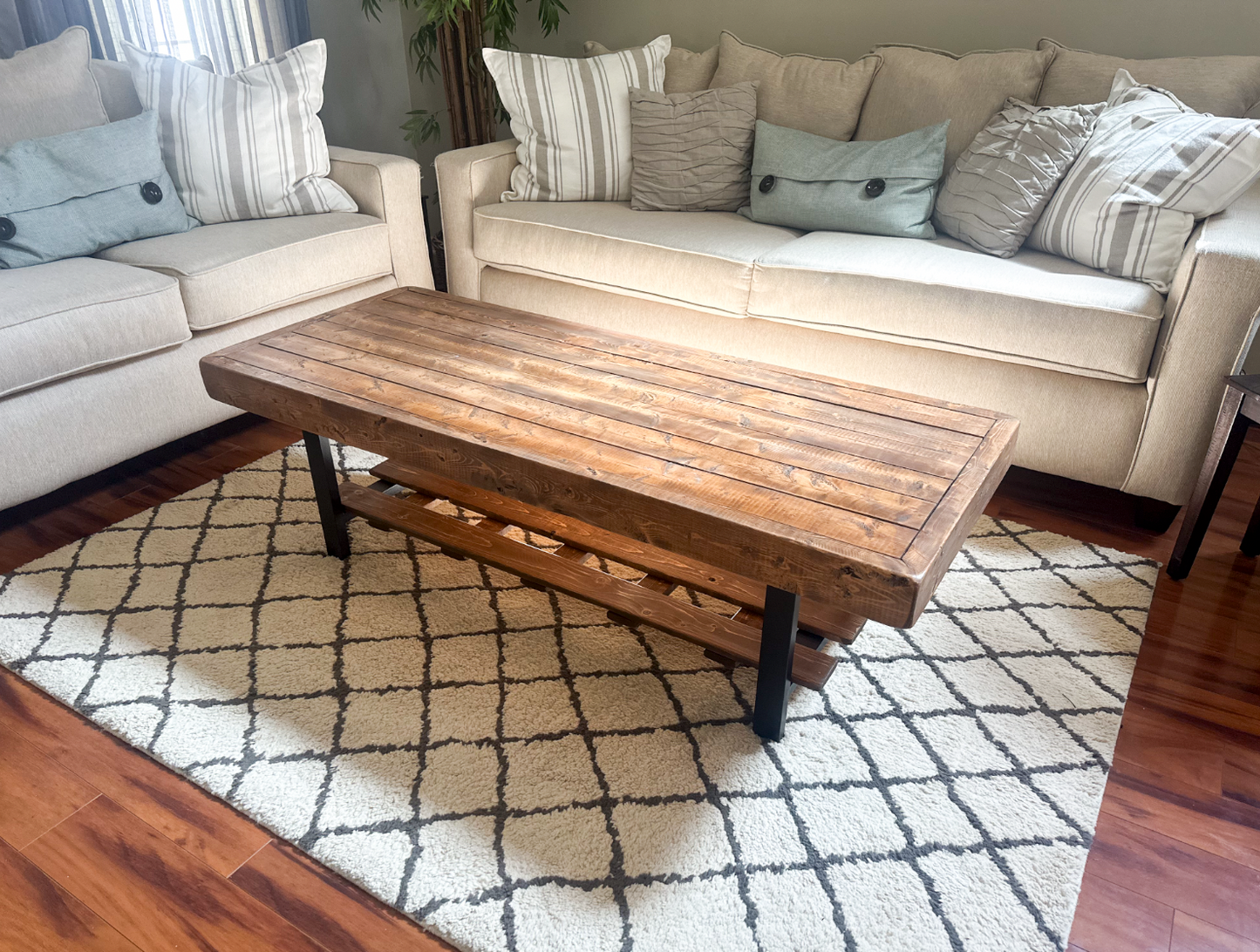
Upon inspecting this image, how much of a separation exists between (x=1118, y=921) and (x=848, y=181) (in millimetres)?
1928

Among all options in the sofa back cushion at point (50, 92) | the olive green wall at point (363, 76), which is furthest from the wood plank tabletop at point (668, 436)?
the olive green wall at point (363, 76)

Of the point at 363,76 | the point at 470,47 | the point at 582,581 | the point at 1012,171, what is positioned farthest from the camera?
the point at 363,76

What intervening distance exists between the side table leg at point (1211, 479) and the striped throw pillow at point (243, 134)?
246 centimetres

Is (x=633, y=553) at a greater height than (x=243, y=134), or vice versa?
(x=243, y=134)

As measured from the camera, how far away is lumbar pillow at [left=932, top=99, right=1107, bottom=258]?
224 cm

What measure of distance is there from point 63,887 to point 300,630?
1.93 feet

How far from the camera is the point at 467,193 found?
2.81m

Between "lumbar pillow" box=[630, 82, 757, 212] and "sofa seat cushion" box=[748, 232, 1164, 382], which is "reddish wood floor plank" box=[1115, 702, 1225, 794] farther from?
"lumbar pillow" box=[630, 82, 757, 212]

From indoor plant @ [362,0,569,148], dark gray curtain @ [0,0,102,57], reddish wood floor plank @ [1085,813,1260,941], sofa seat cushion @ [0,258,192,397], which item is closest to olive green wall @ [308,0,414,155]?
indoor plant @ [362,0,569,148]

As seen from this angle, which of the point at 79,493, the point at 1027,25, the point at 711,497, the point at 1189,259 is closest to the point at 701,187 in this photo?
the point at 1027,25

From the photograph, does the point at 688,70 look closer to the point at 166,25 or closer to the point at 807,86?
the point at 807,86

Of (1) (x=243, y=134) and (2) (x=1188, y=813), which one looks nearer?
(2) (x=1188, y=813)

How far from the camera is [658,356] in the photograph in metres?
1.77

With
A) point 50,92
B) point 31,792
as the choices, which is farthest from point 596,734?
point 50,92
